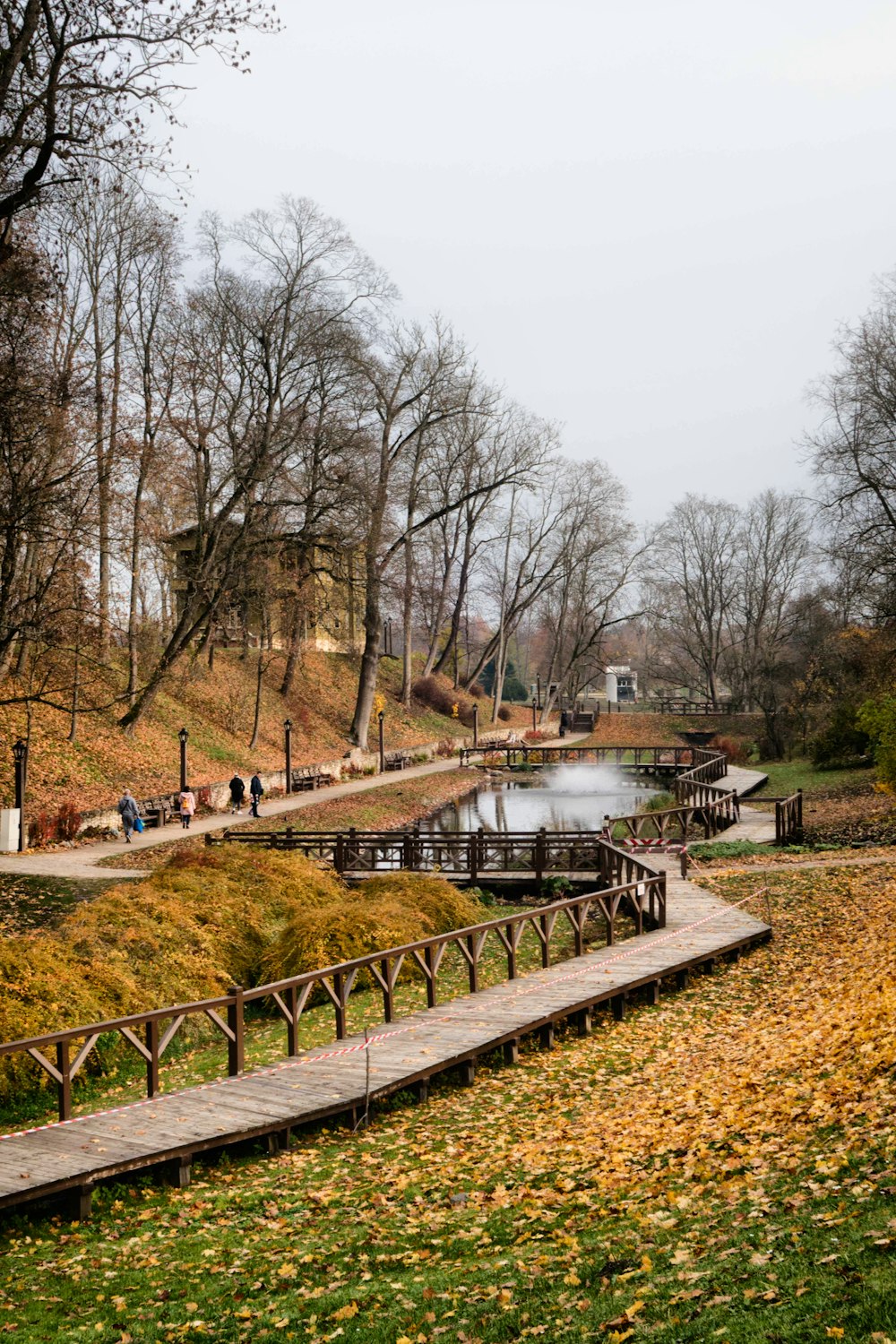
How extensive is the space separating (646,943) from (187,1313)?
10.9 metres

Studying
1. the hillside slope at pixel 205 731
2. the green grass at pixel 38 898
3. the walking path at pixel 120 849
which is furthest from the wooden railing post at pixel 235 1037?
the hillside slope at pixel 205 731

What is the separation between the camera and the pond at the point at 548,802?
36438mm

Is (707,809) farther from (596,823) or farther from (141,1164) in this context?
(141,1164)

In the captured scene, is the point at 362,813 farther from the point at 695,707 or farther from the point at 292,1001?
the point at 695,707

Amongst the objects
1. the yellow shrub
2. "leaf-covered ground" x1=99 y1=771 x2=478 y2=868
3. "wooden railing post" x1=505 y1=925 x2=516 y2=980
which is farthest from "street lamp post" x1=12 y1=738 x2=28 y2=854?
"wooden railing post" x1=505 y1=925 x2=516 y2=980

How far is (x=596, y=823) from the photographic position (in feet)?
117

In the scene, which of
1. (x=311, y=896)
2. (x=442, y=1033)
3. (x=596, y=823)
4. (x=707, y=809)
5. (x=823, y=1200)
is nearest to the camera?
(x=823, y=1200)

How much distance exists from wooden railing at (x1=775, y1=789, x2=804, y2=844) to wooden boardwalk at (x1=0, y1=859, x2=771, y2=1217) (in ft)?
29.5

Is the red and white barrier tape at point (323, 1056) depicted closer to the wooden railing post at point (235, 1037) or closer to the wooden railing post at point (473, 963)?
the wooden railing post at point (235, 1037)

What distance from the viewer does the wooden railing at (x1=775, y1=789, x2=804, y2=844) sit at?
25906mm

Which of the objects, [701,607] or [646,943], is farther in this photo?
[701,607]

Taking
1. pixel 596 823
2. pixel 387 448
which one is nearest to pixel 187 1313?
pixel 596 823

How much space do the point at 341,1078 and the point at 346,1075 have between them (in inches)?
3.7

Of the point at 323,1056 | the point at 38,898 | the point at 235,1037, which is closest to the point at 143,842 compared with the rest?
the point at 38,898
